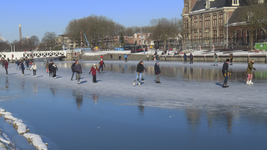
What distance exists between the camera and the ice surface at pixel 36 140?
286 inches

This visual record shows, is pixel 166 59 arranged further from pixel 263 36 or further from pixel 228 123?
pixel 228 123

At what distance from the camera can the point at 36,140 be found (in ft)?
25.5

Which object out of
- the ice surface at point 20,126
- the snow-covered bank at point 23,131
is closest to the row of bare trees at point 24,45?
the snow-covered bank at point 23,131

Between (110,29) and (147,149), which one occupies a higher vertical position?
(110,29)

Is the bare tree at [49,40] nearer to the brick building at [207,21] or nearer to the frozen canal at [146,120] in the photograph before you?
the brick building at [207,21]

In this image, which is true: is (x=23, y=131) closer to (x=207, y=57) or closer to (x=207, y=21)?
(x=207, y=57)

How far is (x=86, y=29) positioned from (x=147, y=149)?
341ft

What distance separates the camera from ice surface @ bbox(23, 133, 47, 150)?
7252 millimetres

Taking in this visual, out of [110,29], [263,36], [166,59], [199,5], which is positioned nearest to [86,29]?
[110,29]

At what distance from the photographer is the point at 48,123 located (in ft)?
32.3

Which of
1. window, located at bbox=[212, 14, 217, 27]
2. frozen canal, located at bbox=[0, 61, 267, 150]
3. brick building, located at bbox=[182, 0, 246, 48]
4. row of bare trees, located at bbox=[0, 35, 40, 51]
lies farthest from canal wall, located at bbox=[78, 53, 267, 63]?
row of bare trees, located at bbox=[0, 35, 40, 51]

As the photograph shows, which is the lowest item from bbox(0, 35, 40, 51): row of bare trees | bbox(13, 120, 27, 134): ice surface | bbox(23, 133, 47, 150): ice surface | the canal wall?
bbox(23, 133, 47, 150): ice surface

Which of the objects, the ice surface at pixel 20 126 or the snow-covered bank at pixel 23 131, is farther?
the ice surface at pixel 20 126

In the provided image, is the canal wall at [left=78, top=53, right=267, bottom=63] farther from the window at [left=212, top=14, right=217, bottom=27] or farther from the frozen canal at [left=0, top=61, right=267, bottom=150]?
the frozen canal at [left=0, top=61, right=267, bottom=150]
